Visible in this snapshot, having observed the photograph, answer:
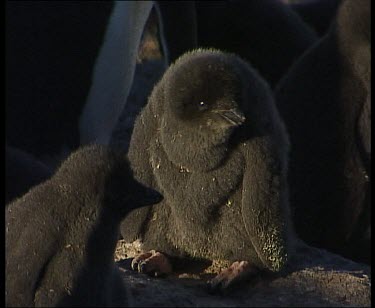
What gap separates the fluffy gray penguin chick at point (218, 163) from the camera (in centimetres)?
207

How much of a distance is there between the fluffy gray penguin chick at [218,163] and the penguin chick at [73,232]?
0.24 m

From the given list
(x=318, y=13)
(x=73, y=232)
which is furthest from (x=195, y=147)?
(x=318, y=13)

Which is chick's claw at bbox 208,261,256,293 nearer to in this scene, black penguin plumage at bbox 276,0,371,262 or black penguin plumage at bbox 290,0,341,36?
black penguin plumage at bbox 276,0,371,262

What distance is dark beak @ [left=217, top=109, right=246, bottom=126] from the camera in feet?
6.65

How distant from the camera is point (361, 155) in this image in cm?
278

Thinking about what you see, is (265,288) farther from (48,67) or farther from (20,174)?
(48,67)

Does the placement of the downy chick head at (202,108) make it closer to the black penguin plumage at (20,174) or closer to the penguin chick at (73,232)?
the penguin chick at (73,232)

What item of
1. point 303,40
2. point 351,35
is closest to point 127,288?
point 351,35

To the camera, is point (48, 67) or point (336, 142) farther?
point (48, 67)

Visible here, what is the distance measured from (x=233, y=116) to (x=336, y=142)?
814mm

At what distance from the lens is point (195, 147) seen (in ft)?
6.89

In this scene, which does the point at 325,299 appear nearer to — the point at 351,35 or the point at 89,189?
the point at 89,189

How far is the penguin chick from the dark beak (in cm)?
23

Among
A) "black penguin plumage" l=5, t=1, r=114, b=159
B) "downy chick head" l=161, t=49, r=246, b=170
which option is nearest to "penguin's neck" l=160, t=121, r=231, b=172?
"downy chick head" l=161, t=49, r=246, b=170
